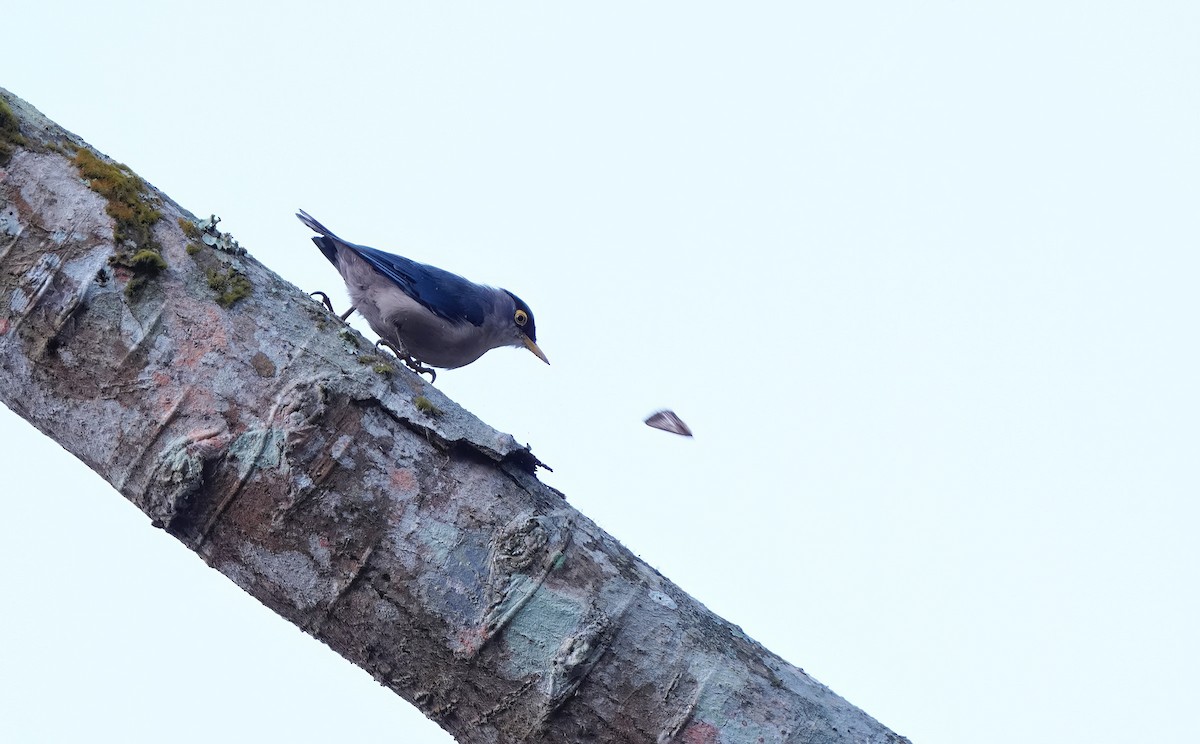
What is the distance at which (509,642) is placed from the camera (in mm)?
2805

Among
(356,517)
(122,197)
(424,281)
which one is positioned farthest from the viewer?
(424,281)

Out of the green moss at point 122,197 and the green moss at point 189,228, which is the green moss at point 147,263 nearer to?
the green moss at point 122,197

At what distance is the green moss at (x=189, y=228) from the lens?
319 cm

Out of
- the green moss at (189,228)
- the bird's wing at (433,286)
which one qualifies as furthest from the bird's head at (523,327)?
the green moss at (189,228)

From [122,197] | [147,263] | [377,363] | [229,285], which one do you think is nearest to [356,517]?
[377,363]

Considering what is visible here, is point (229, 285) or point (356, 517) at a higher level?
point (229, 285)

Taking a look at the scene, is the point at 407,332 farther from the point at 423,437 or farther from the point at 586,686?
the point at 586,686

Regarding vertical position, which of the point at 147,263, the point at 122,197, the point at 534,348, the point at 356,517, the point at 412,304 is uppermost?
the point at 534,348

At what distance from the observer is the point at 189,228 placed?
3.23 meters

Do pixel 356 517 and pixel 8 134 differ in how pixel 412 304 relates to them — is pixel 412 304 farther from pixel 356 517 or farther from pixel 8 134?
pixel 356 517

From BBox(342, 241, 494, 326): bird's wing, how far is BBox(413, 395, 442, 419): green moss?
358 centimetres

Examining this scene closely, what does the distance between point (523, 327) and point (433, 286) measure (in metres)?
1.35

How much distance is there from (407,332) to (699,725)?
431 cm

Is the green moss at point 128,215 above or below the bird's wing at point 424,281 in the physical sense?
below
